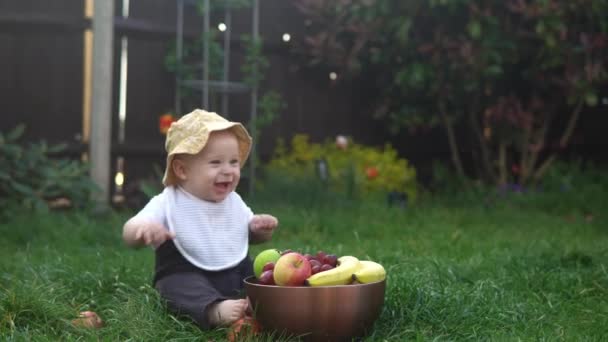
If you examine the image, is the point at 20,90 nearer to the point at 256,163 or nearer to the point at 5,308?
the point at 256,163

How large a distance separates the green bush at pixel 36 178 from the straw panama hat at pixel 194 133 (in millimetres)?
2419

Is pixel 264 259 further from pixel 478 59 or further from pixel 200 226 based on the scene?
pixel 478 59

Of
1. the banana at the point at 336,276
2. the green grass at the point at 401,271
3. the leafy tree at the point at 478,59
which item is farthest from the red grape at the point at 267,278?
the leafy tree at the point at 478,59

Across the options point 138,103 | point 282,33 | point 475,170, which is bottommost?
point 475,170

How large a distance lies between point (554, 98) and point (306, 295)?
5178 millimetres

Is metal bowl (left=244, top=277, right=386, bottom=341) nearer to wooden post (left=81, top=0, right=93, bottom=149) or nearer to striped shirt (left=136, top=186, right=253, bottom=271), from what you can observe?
striped shirt (left=136, top=186, right=253, bottom=271)

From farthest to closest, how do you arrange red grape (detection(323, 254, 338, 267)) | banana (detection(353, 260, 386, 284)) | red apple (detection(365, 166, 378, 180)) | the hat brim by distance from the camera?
red apple (detection(365, 166, 378, 180))
the hat brim
red grape (detection(323, 254, 338, 267))
banana (detection(353, 260, 386, 284))

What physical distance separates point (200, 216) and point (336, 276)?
25.6 inches

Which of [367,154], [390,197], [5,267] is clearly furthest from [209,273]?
[367,154]

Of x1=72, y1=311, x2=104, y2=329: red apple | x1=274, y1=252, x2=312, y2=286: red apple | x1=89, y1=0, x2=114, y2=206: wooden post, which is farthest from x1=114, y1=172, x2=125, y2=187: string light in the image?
x1=274, y1=252, x2=312, y2=286: red apple

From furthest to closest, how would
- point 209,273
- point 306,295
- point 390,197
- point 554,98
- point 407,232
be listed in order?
point 554,98
point 390,197
point 407,232
point 209,273
point 306,295

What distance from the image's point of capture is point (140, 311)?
281 cm

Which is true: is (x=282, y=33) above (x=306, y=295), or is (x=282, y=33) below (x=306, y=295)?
above

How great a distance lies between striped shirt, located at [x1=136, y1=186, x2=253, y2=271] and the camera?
9.91ft
